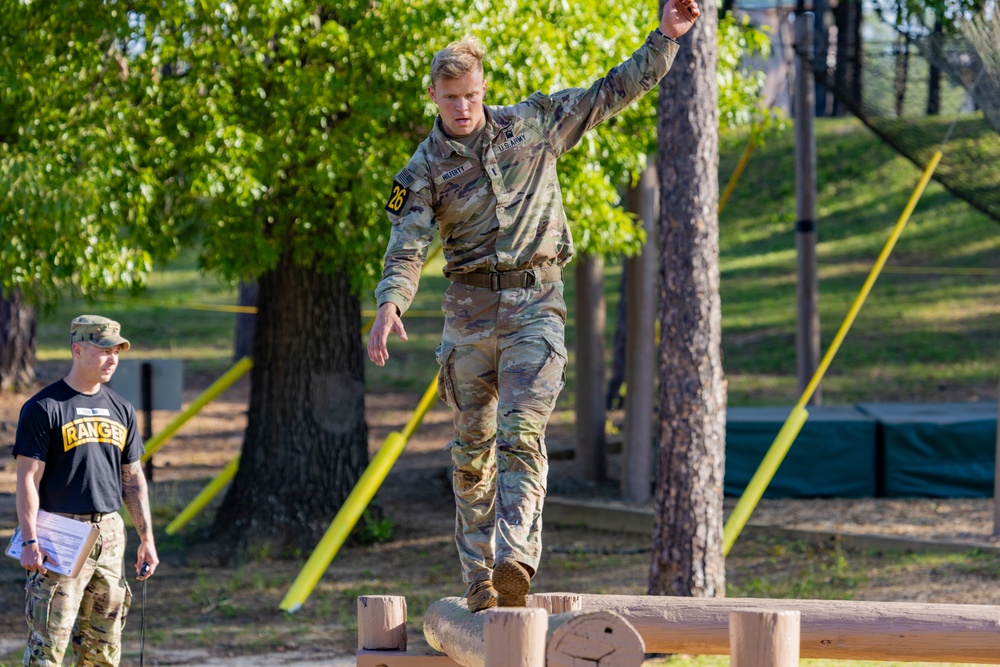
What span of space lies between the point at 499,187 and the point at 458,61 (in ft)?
1.47

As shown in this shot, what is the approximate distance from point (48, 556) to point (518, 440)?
2.51 m

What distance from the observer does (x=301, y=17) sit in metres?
8.55

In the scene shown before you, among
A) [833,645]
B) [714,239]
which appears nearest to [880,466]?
[714,239]

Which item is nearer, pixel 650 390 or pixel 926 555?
pixel 926 555

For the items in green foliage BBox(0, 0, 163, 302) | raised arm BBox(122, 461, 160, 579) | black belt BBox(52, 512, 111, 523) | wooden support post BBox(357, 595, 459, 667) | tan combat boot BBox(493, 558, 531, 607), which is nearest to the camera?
tan combat boot BBox(493, 558, 531, 607)

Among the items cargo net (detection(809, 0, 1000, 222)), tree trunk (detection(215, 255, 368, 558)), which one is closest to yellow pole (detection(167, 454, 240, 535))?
tree trunk (detection(215, 255, 368, 558))

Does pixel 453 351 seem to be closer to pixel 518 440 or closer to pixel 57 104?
pixel 518 440

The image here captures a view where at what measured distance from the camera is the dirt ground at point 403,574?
323 inches

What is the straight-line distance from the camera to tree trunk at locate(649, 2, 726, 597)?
297 inches

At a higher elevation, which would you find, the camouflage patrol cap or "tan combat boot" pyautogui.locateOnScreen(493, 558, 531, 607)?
the camouflage patrol cap

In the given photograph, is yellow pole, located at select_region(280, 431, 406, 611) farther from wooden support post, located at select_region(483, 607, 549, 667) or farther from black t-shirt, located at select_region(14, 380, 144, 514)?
wooden support post, located at select_region(483, 607, 549, 667)

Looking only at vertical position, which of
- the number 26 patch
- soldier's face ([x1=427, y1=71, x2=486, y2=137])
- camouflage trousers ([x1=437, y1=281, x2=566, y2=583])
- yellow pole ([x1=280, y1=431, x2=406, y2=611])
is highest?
soldier's face ([x1=427, y1=71, x2=486, y2=137])

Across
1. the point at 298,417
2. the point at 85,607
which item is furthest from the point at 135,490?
the point at 298,417

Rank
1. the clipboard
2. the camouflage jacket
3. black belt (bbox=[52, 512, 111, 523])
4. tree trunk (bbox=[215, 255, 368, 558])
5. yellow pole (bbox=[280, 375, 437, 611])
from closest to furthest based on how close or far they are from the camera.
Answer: the camouflage jacket
the clipboard
black belt (bbox=[52, 512, 111, 523])
yellow pole (bbox=[280, 375, 437, 611])
tree trunk (bbox=[215, 255, 368, 558])
